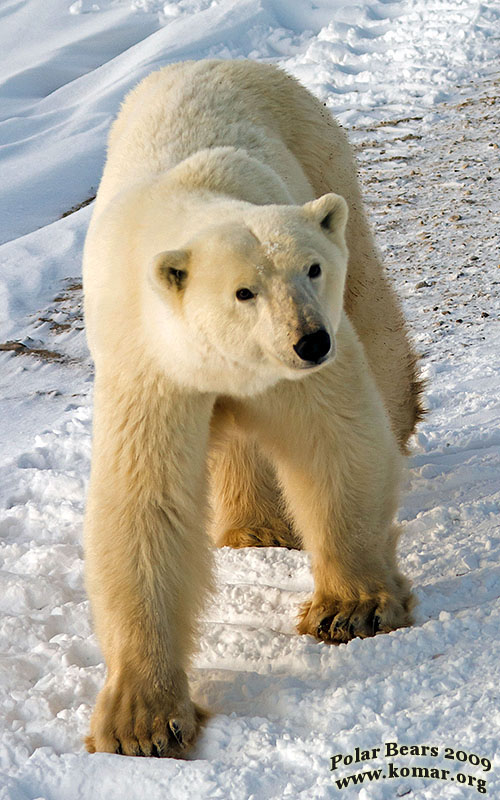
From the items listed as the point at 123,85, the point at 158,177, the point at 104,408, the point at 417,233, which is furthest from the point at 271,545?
the point at 123,85

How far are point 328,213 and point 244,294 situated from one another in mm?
395

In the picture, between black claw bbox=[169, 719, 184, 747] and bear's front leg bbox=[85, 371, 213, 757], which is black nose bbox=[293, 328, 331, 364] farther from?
black claw bbox=[169, 719, 184, 747]

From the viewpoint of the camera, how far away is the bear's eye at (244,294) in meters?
2.37

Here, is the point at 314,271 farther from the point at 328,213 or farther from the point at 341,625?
the point at 341,625

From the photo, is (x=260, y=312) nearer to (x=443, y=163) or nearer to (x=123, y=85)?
(x=443, y=163)

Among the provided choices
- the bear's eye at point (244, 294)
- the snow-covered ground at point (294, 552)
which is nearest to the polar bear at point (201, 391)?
the bear's eye at point (244, 294)

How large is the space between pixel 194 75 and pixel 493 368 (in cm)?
222

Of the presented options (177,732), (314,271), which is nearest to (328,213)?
(314,271)

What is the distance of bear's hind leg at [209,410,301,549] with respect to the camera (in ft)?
13.3

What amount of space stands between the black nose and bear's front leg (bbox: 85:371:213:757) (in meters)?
0.53

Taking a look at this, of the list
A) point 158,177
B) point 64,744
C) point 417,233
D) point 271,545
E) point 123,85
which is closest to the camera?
point 64,744

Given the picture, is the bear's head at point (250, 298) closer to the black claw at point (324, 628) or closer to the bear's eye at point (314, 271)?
the bear's eye at point (314, 271)

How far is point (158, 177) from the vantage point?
9.82ft

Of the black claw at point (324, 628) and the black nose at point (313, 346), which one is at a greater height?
the black nose at point (313, 346)
